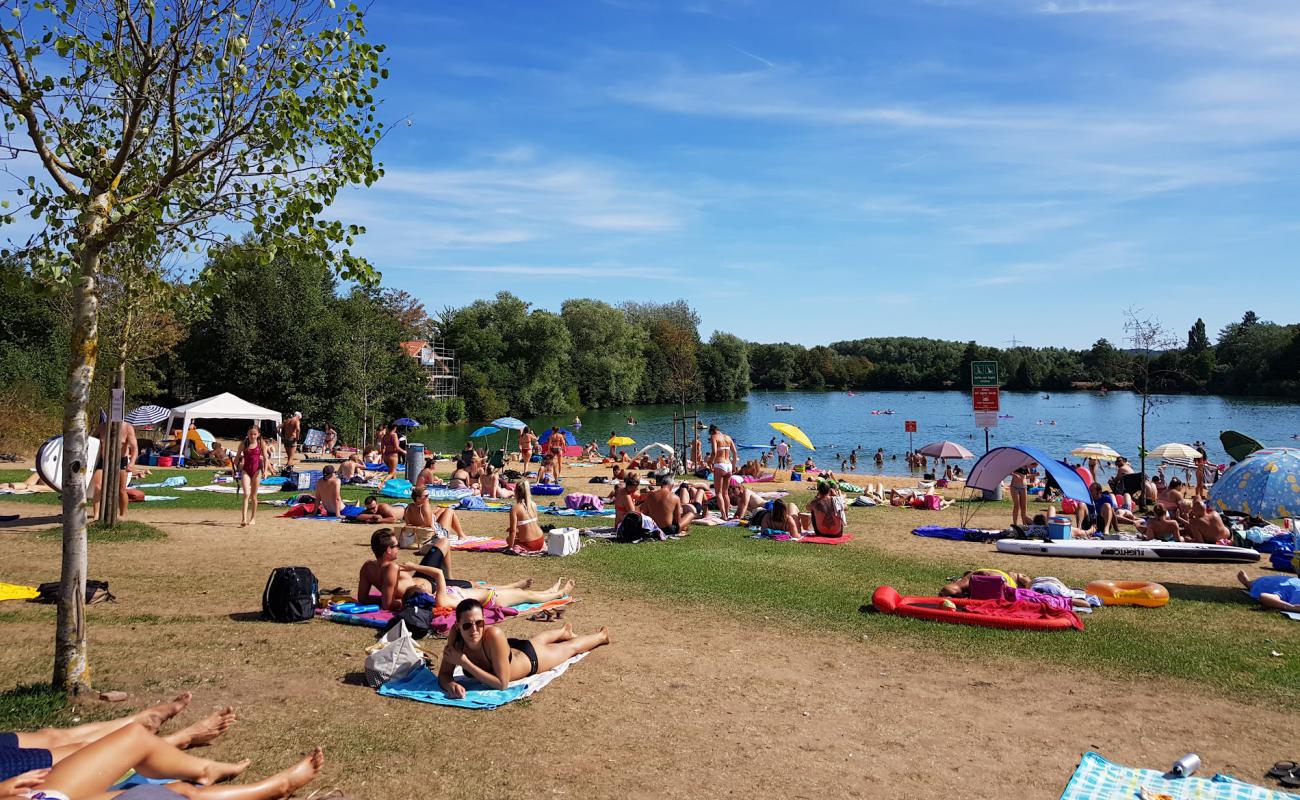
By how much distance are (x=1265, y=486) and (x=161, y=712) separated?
11.1m

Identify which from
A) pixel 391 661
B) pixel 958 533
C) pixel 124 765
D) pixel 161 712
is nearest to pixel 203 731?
pixel 161 712

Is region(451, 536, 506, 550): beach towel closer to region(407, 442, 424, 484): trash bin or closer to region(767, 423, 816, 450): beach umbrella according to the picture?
region(407, 442, 424, 484): trash bin

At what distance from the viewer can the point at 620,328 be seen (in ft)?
257

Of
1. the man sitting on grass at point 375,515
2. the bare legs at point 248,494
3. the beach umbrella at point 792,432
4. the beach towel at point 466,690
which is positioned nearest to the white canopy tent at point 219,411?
the bare legs at point 248,494

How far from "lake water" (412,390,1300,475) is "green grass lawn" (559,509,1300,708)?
27.8m

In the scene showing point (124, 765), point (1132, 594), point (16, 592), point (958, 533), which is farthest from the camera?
point (958, 533)

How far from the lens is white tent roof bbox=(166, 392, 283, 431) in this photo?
2643cm

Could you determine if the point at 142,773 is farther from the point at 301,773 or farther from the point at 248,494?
the point at 248,494

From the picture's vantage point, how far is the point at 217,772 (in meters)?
4.71

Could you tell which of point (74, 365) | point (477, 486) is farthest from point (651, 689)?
point (477, 486)

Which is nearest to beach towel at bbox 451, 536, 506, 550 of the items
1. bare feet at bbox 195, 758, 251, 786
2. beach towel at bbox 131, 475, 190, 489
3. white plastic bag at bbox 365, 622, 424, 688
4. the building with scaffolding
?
white plastic bag at bbox 365, 622, 424, 688

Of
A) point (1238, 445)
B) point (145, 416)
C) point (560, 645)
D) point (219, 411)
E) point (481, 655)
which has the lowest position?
point (560, 645)

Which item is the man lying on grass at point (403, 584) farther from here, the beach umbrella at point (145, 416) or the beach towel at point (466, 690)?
the beach umbrella at point (145, 416)

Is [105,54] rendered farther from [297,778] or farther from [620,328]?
[620,328]
